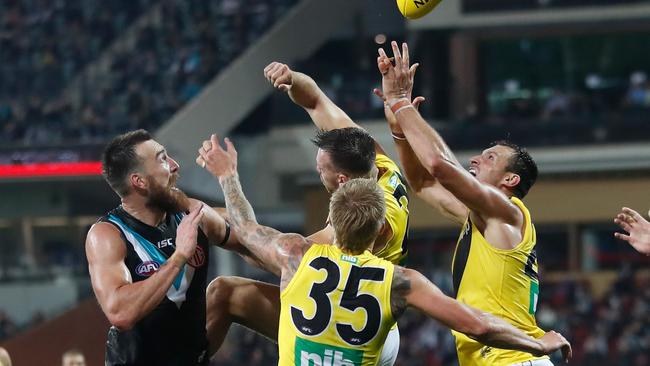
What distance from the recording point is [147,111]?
24797mm

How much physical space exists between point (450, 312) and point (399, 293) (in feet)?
0.83

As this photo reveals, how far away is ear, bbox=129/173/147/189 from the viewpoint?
6.43 m

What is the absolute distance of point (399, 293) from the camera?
5.70 metres

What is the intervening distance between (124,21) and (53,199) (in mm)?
4652

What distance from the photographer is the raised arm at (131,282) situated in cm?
596

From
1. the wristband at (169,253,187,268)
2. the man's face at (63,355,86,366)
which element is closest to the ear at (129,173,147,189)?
the wristband at (169,253,187,268)

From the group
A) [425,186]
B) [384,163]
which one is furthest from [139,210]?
[425,186]

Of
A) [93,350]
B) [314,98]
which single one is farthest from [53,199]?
[314,98]

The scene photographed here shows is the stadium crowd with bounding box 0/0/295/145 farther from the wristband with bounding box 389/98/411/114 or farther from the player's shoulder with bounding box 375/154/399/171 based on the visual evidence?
the wristband with bounding box 389/98/411/114

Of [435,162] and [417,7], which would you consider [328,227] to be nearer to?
[435,162]

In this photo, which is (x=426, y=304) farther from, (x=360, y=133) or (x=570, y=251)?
(x=570, y=251)

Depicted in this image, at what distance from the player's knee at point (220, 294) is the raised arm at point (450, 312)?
151 cm

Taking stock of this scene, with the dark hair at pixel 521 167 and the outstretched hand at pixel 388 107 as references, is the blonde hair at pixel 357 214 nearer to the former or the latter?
the outstretched hand at pixel 388 107

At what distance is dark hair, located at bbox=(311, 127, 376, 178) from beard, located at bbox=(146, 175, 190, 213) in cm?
82
